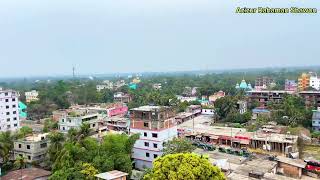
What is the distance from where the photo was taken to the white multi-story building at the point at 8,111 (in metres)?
49.7

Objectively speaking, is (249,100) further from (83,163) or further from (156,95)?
(83,163)

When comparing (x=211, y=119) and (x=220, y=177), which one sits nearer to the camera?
(x=220, y=177)

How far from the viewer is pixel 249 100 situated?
66875mm

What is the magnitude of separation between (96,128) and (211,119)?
73.3ft

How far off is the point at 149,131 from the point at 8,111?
1108 inches

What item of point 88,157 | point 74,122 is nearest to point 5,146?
point 88,157

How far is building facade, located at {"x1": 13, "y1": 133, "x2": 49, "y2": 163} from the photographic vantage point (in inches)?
1319

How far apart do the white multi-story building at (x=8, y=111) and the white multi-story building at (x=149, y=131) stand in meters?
25.2

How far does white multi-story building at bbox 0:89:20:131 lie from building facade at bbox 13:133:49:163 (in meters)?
16.4

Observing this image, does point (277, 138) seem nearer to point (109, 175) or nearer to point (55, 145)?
point (109, 175)

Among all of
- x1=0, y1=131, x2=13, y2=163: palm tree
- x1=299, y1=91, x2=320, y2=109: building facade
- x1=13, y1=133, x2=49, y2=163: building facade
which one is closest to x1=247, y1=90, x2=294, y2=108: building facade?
x1=299, y1=91, x2=320, y2=109: building facade

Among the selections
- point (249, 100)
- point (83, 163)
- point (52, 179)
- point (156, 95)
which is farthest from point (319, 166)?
point (156, 95)

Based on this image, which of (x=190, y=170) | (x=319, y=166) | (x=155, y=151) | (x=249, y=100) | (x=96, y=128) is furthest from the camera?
(x=249, y=100)

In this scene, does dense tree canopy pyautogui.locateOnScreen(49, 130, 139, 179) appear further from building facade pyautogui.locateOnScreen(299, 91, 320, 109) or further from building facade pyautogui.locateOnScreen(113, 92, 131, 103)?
building facade pyautogui.locateOnScreen(113, 92, 131, 103)
